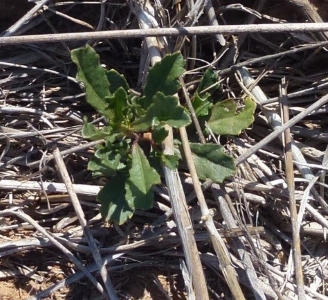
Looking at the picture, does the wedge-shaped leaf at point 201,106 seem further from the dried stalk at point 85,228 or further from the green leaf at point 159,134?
the dried stalk at point 85,228

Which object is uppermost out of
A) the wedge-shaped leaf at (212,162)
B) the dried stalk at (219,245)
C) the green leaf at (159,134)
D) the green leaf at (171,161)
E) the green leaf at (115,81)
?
the green leaf at (115,81)

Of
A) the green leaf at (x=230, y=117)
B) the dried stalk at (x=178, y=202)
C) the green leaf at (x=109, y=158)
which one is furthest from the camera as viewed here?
the green leaf at (x=230, y=117)

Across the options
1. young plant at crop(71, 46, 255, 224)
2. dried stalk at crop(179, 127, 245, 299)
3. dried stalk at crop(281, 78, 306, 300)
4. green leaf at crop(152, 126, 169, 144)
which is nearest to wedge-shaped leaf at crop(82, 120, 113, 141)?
young plant at crop(71, 46, 255, 224)

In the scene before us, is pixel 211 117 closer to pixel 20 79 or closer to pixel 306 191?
pixel 306 191

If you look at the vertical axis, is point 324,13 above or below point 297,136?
above

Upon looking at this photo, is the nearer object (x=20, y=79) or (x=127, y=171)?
(x=127, y=171)

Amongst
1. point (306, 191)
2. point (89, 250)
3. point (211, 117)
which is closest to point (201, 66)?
point (211, 117)

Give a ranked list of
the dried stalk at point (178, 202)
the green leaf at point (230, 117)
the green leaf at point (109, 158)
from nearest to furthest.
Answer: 1. the dried stalk at point (178, 202)
2. the green leaf at point (109, 158)
3. the green leaf at point (230, 117)

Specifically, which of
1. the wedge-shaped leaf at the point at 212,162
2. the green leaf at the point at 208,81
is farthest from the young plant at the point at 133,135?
the green leaf at the point at 208,81
